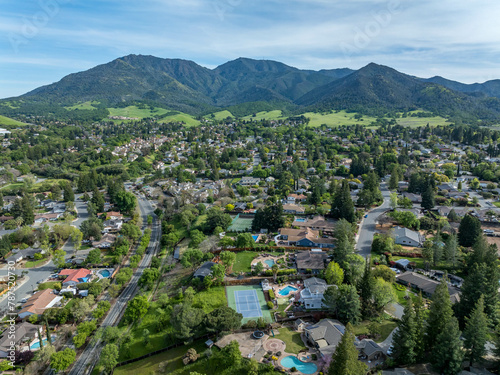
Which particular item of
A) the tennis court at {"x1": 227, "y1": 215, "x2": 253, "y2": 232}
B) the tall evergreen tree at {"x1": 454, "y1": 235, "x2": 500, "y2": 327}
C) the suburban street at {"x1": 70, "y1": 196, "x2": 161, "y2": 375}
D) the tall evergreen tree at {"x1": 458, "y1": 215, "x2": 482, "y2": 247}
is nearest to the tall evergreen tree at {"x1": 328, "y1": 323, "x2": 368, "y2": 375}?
the tall evergreen tree at {"x1": 454, "y1": 235, "x2": 500, "y2": 327}

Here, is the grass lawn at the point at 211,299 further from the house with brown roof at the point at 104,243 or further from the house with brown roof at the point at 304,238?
the house with brown roof at the point at 104,243

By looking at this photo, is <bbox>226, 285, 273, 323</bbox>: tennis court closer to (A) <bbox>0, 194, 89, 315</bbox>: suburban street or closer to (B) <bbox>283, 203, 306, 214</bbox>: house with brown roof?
(A) <bbox>0, 194, 89, 315</bbox>: suburban street

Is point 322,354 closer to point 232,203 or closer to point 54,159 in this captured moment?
point 232,203

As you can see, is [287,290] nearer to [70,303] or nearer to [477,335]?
[477,335]

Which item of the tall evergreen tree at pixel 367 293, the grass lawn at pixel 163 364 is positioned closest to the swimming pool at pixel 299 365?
the grass lawn at pixel 163 364

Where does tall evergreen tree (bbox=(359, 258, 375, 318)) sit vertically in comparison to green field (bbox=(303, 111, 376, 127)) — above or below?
below

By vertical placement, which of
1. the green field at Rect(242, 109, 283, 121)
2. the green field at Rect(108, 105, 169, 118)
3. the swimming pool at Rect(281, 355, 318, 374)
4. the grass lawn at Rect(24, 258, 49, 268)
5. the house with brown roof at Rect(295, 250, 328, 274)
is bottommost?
the swimming pool at Rect(281, 355, 318, 374)
